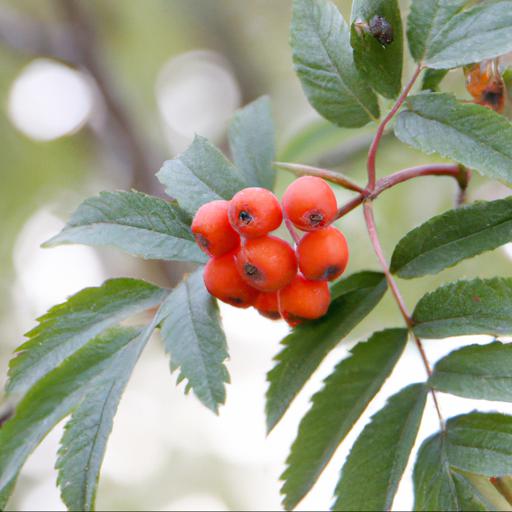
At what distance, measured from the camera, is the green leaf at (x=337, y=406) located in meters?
1.33

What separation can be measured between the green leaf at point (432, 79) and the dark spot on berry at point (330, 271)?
1.29 ft

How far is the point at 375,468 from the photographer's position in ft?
4.14

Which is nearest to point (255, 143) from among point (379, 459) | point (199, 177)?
point (199, 177)

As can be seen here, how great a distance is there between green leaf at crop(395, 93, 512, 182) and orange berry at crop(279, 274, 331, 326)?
28 centimetres

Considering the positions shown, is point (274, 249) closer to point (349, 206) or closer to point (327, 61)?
point (349, 206)

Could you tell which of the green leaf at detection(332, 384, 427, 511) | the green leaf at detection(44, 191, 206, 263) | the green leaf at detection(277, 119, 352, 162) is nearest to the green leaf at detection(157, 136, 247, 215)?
the green leaf at detection(44, 191, 206, 263)

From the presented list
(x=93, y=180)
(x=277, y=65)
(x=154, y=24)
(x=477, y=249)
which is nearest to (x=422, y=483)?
(x=477, y=249)

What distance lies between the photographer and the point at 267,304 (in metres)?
1.30

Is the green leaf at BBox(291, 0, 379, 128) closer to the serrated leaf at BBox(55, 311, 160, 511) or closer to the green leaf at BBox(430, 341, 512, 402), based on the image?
the green leaf at BBox(430, 341, 512, 402)

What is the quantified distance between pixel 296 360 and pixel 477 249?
1.18ft

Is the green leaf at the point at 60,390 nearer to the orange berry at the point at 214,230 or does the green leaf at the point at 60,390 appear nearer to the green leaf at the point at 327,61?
the orange berry at the point at 214,230

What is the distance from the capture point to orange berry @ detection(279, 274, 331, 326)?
124cm

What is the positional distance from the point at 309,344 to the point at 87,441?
408mm

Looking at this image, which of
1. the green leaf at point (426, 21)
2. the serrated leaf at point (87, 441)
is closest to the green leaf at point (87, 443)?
the serrated leaf at point (87, 441)
